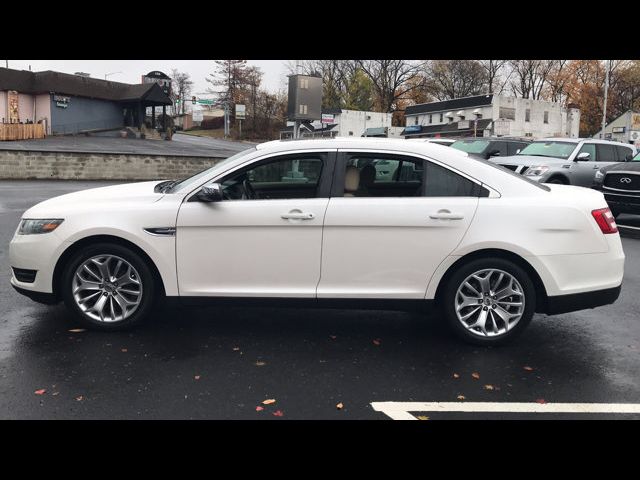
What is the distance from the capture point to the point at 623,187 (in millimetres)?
11938

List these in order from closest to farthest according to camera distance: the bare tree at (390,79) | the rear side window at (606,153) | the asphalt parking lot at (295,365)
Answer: the asphalt parking lot at (295,365)
the rear side window at (606,153)
the bare tree at (390,79)

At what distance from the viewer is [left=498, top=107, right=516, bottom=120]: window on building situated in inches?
2544

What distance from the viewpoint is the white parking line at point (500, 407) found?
375 centimetres

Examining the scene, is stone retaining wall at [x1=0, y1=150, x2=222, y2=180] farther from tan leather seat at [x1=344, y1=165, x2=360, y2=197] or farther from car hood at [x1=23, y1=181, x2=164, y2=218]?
tan leather seat at [x1=344, y1=165, x2=360, y2=197]

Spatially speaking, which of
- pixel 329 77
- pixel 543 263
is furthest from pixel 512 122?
pixel 543 263

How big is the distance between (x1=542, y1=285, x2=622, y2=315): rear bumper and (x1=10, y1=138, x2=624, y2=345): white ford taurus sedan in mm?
11

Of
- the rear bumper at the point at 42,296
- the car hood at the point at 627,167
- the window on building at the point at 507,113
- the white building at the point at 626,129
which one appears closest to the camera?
the rear bumper at the point at 42,296

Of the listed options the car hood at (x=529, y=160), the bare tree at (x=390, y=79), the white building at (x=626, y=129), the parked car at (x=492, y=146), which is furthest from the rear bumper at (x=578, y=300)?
the bare tree at (x=390, y=79)

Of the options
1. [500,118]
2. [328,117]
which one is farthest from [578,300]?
[328,117]

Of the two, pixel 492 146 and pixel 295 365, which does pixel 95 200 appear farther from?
pixel 492 146

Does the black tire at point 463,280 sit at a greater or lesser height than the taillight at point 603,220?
lesser

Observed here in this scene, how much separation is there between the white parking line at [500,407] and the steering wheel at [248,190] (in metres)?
2.23

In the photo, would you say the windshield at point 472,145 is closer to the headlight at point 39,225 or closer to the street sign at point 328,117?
the headlight at point 39,225
